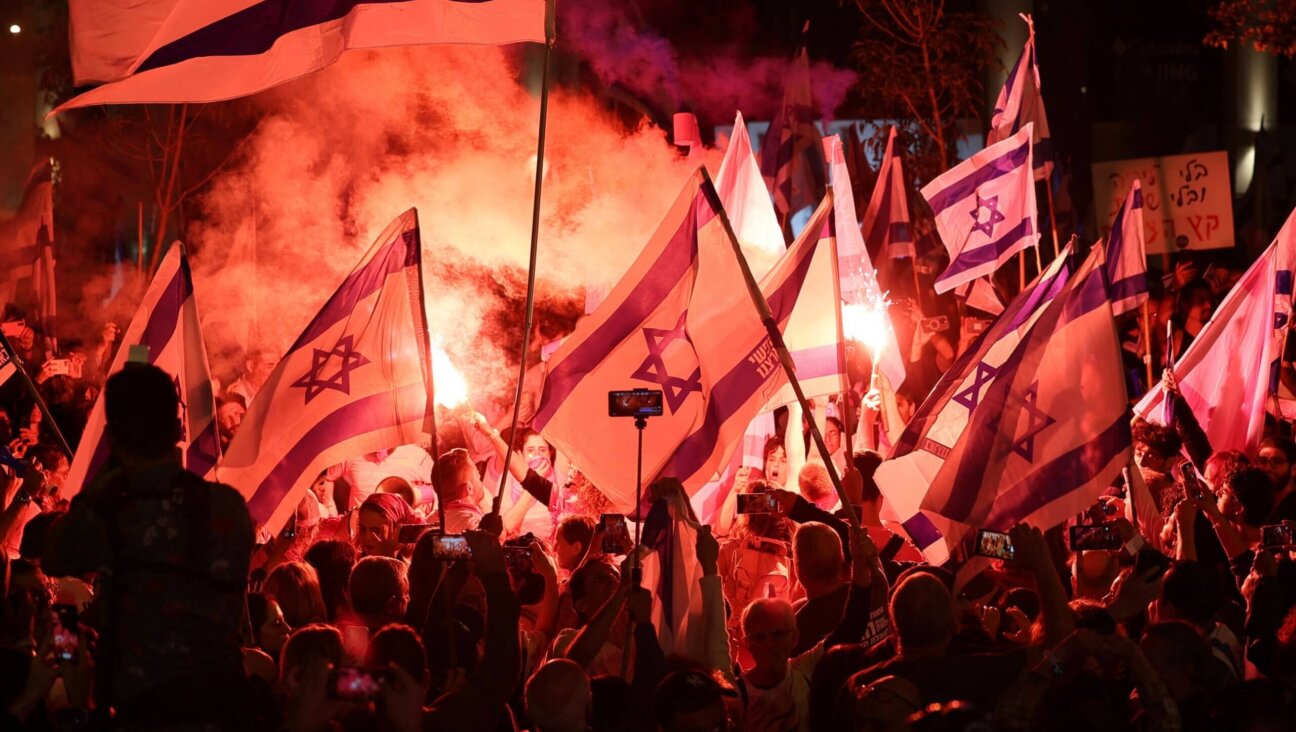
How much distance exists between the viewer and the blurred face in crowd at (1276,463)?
9562mm

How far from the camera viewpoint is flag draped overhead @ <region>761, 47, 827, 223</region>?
14.9m

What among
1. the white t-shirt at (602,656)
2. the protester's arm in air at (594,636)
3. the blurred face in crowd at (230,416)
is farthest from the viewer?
the blurred face in crowd at (230,416)

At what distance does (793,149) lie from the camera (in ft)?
49.6

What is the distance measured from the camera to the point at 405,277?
7.17 metres

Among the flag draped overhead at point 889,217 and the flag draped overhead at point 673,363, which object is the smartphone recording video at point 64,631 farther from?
the flag draped overhead at point 889,217

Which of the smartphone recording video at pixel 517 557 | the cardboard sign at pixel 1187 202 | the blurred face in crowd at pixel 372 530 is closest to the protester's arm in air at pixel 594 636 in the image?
the smartphone recording video at pixel 517 557

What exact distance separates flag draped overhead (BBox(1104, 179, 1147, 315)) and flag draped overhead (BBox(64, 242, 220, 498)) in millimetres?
6409

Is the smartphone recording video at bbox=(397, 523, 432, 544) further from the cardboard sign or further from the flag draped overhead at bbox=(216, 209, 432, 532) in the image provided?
the cardboard sign

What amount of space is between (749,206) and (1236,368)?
3441 mm

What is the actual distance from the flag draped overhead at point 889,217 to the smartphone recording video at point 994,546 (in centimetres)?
986

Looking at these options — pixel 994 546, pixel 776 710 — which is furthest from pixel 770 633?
pixel 994 546

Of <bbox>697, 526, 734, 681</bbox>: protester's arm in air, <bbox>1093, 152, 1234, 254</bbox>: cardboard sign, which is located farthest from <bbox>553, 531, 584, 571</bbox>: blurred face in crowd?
<bbox>1093, 152, 1234, 254</bbox>: cardboard sign

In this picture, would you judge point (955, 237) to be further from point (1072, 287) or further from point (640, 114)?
point (640, 114)

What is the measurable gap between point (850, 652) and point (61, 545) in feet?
8.61
